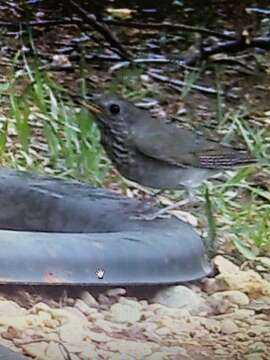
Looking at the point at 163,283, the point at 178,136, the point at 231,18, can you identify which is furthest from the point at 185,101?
the point at 163,283

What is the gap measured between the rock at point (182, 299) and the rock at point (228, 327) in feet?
0.25

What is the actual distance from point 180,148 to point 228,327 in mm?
862

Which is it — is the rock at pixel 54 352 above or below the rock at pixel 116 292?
above

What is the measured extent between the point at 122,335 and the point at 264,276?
773mm

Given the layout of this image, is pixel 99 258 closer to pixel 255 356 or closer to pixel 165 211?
pixel 255 356

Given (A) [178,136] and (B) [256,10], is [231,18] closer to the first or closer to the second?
(B) [256,10]

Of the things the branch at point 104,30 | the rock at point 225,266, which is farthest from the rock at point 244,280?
the branch at point 104,30

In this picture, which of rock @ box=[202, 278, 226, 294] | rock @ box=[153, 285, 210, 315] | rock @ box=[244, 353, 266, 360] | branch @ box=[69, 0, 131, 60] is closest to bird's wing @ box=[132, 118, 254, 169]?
rock @ box=[202, 278, 226, 294]

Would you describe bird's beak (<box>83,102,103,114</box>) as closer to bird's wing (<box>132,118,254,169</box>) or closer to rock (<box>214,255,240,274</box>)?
bird's wing (<box>132,118,254,169</box>)

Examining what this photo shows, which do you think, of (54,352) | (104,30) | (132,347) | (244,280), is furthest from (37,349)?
(104,30)

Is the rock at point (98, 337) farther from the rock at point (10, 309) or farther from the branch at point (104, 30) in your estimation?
the branch at point (104, 30)

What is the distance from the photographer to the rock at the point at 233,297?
95.8 inches

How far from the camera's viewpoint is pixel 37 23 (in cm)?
493

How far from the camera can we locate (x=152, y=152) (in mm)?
2955
